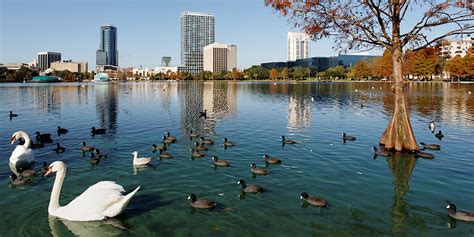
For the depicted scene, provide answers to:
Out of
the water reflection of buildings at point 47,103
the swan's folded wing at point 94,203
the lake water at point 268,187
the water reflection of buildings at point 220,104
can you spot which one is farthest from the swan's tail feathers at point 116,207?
the water reflection of buildings at point 47,103

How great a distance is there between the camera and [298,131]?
30797 mm

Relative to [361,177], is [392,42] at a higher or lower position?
higher

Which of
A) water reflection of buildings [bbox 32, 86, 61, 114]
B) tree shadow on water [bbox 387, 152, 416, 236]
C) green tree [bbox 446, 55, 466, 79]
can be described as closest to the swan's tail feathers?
tree shadow on water [bbox 387, 152, 416, 236]

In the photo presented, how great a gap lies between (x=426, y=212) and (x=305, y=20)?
13.2 m

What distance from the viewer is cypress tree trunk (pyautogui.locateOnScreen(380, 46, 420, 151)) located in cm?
2150

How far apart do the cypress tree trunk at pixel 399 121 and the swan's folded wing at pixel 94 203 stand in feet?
56.7

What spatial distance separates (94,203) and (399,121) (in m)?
18.2

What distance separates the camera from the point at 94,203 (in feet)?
39.5

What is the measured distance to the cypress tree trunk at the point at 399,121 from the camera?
21500mm

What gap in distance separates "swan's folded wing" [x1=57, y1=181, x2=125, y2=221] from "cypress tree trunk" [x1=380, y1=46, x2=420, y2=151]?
17.3 metres

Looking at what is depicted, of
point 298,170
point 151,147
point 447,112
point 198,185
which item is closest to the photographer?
point 198,185

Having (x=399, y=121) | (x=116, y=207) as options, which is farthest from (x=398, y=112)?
(x=116, y=207)

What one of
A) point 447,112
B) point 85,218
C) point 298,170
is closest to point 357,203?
point 298,170

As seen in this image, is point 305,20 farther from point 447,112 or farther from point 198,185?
point 447,112
